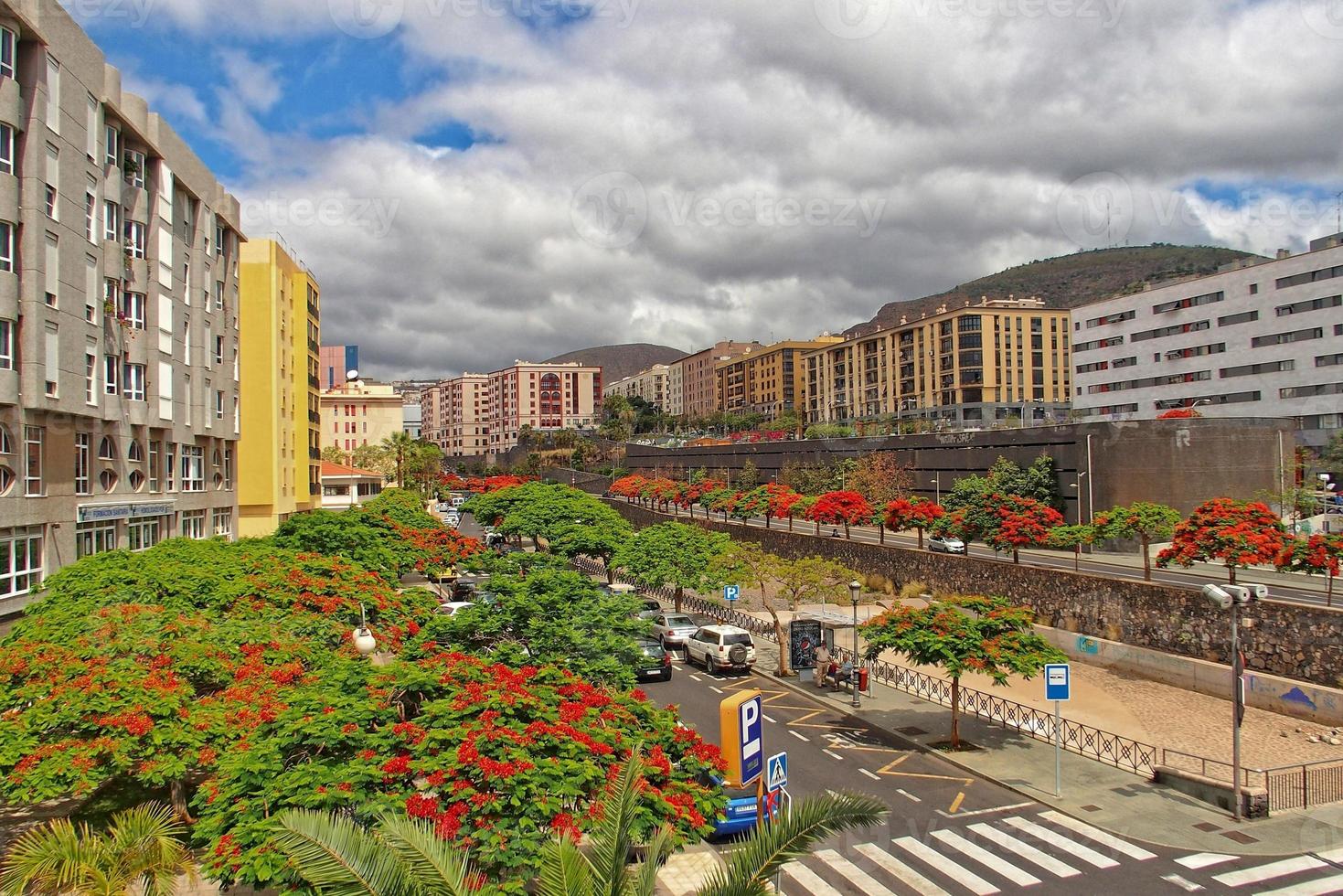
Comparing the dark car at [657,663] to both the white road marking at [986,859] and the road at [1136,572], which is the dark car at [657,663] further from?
the road at [1136,572]

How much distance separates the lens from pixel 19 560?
24.1 metres

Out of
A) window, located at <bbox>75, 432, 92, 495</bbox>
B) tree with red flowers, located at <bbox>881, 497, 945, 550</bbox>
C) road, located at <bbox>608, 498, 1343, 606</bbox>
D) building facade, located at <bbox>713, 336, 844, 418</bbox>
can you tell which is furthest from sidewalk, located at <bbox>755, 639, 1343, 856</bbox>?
building facade, located at <bbox>713, 336, 844, 418</bbox>

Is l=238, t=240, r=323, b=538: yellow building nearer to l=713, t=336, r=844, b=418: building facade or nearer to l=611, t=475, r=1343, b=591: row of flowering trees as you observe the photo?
l=611, t=475, r=1343, b=591: row of flowering trees

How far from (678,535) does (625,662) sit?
2136 cm

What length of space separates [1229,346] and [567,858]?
81644 millimetres

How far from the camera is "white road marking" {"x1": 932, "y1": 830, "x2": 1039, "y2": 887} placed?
14000 millimetres

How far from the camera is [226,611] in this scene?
67.7 feet

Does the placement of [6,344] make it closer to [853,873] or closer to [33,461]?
[33,461]

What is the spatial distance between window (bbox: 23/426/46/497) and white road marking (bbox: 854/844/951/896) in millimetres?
23582

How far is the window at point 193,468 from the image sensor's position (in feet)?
123

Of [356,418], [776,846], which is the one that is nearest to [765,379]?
[356,418]

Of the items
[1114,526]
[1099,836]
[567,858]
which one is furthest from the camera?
[1114,526]

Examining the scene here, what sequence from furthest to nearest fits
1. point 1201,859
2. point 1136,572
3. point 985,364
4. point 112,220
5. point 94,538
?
1. point 985,364
2. point 1136,572
3. point 112,220
4. point 94,538
5. point 1201,859

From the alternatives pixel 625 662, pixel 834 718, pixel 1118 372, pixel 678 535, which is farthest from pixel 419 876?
pixel 1118 372
